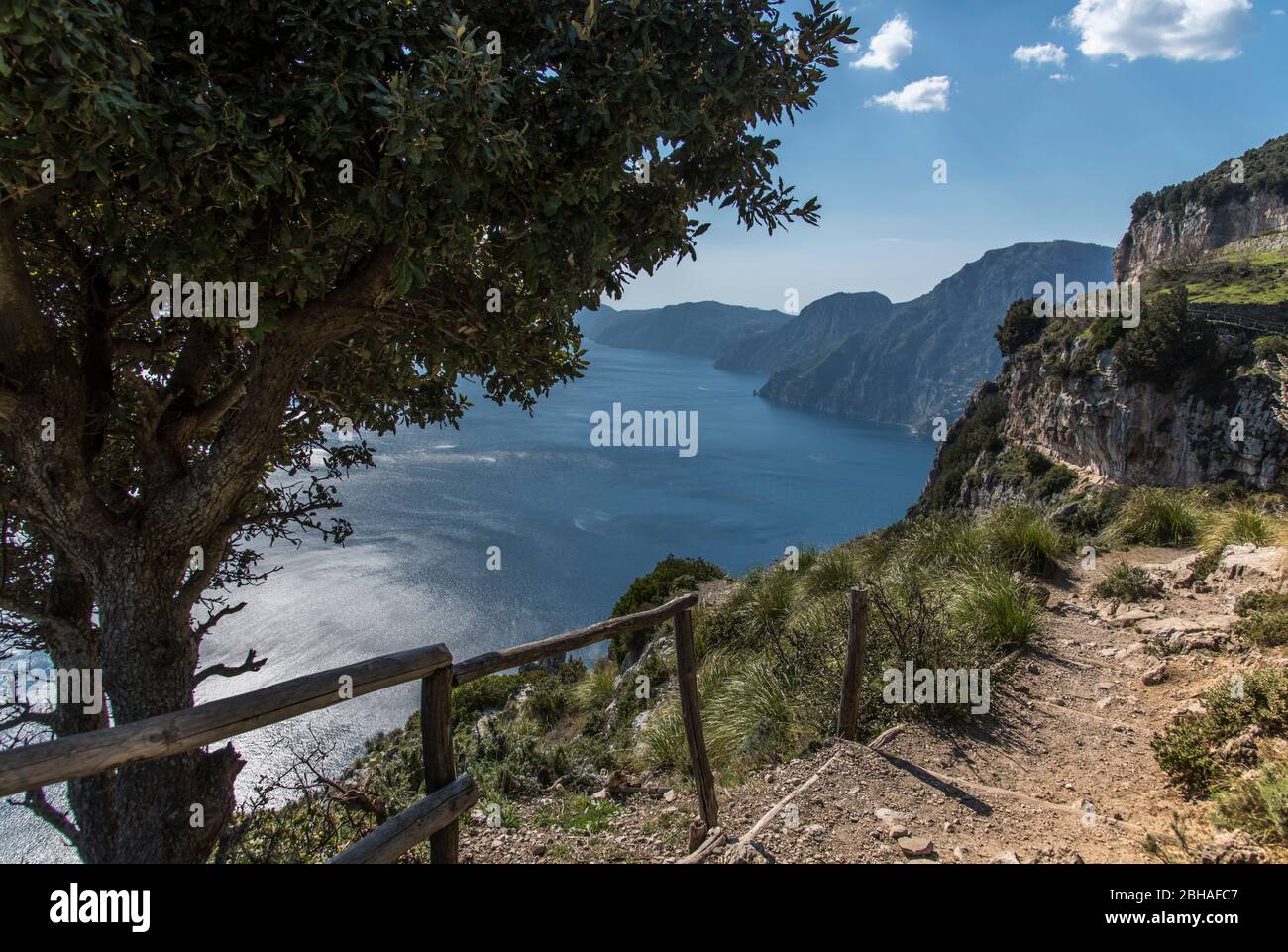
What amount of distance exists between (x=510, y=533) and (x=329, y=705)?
209ft

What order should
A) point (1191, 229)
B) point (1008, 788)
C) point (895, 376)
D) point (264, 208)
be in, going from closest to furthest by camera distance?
point (264, 208)
point (1008, 788)
point (1191, 229)
point (895, 376)

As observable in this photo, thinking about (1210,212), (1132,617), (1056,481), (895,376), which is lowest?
(1056,481)

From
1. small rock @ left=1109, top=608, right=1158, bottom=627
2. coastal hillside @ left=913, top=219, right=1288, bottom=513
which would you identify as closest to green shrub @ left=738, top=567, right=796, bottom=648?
small rock @ left=1109, top=608, right=1158, bottom=627

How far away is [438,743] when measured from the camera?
3.13 m

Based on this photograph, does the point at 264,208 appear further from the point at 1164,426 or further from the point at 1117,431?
the point at 1117,431

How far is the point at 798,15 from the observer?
355 cm

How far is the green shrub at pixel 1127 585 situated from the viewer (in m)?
8.81

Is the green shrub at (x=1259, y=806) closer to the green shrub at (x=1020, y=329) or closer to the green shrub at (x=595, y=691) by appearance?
the green shrub at (x=595, y=691)

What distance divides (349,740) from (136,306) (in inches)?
1284

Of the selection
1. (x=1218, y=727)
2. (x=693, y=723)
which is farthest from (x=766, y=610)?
(x=1218, y=727)

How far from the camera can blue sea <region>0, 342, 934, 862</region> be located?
127ft

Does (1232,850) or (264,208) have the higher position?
(264,208)

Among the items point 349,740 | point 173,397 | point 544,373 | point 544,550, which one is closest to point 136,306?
point 173,397
